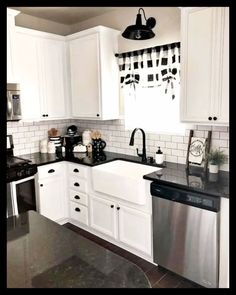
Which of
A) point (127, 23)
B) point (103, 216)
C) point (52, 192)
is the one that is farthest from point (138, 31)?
point (52, 192)

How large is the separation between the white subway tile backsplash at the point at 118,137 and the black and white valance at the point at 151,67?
0.50 m

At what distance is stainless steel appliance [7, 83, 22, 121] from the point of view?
2951mm

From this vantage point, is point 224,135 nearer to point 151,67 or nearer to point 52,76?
point 151,67

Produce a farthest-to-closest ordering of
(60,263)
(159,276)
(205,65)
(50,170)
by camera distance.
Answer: (50,170) < (159,276) < (205,65) < (60,263)

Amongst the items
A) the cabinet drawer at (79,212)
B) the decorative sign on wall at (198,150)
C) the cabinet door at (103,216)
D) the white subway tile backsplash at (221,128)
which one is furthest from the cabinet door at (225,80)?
the cabinet drawer at (79,212)

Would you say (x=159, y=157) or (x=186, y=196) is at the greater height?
(x=159, y=157)

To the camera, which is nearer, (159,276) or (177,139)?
(159,276)

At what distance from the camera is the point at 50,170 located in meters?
3.21

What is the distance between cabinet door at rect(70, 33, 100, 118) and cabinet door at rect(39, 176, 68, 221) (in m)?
0.94

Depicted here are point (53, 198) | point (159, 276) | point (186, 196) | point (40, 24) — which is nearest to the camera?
point (186, 196)

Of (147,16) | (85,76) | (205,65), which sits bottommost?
(205,65)

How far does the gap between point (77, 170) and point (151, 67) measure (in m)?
1.49

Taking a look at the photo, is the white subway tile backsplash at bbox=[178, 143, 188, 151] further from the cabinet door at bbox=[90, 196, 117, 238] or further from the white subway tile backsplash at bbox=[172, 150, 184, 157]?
the cabinet door at bbox=[90, 196, 117, 238]
